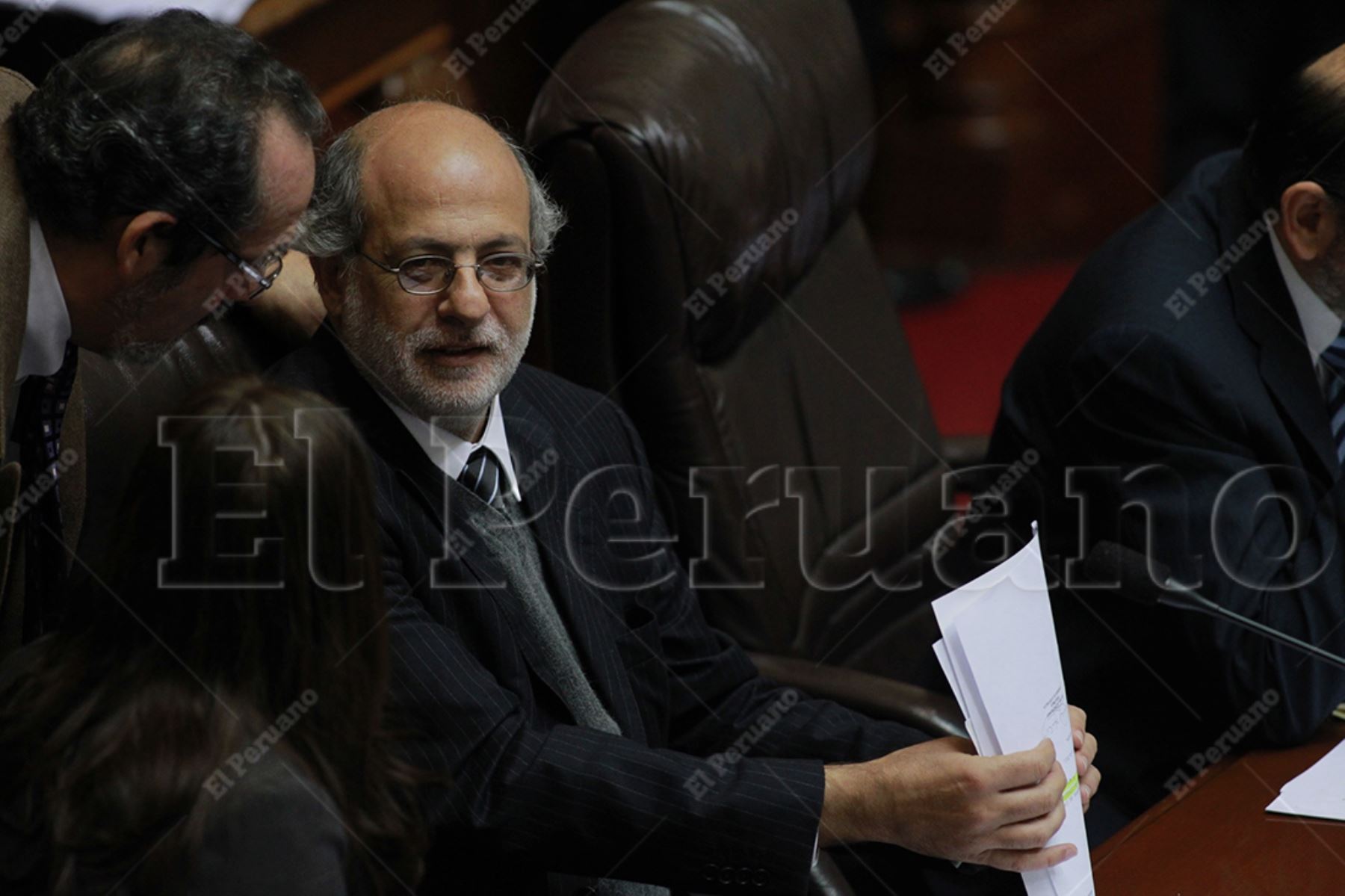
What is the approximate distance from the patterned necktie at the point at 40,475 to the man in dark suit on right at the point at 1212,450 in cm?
112

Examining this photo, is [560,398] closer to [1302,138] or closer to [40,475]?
[40,475]

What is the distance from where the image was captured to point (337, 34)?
8.20 feet

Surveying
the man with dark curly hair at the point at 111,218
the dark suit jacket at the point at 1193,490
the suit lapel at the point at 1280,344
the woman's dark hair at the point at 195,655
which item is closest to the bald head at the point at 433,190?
the man with dark curly hair at the point at 111,218

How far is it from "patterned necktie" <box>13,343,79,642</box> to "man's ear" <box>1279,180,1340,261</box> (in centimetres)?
136

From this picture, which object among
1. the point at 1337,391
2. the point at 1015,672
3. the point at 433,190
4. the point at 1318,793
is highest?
the point at 433,190

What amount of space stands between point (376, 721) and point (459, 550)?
358 mm

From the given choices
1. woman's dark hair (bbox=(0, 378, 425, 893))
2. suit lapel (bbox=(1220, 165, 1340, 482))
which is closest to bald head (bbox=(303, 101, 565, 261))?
woman's dark hair (bbox=(0, 378, 425, 893))

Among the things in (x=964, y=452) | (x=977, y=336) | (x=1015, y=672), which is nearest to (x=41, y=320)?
(x=1015, y=672)

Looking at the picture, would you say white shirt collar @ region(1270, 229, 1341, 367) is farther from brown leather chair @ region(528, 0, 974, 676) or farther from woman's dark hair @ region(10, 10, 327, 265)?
woman's dark hair @ region(10, 10, 327, 265)

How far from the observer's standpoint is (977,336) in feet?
14.3

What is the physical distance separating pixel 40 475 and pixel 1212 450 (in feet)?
4.04

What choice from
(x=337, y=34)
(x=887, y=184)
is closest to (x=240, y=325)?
(x=337, y=34)

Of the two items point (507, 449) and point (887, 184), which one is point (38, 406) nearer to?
point (507, 449)

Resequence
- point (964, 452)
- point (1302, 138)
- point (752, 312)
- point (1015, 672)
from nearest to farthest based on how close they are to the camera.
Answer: point (1015, 672), point (1302, 138), point (752, 312), point (964, 452)
